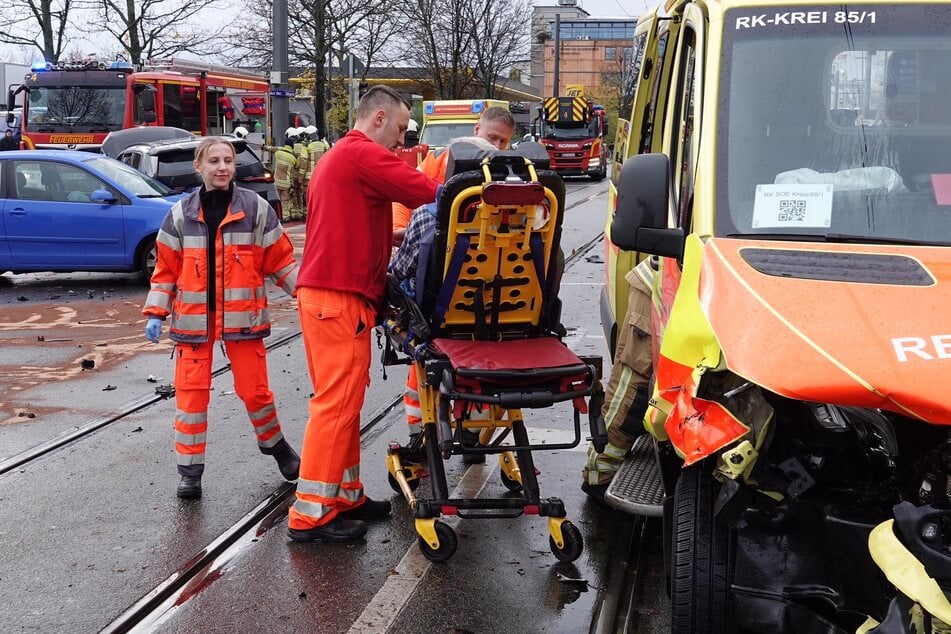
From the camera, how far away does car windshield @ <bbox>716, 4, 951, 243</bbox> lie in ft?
13.0

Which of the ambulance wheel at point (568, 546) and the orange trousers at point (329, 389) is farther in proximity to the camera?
the orange trousers at point (329, 389)

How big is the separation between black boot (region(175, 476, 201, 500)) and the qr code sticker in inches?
135

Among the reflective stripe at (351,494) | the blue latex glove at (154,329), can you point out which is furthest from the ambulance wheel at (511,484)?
the blue latex glove at (154,329)

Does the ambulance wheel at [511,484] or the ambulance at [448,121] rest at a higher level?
the ambulance at [448,121]

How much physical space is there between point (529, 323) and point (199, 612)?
191 centimetres

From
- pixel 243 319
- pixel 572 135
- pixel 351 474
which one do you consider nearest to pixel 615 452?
pixel 351 474

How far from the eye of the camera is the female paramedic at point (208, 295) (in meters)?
5.90

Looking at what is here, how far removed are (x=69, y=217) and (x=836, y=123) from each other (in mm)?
10716

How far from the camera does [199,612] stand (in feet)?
14.8

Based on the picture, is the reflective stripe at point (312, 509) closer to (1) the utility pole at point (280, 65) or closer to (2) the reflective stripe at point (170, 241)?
(2) the reflective stripe at point (170, 241)

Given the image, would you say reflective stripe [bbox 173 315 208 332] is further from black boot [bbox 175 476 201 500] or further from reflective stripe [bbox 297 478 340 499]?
reflective stripe [bbox 297 478 340 499]

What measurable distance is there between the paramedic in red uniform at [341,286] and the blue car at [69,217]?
27.8 feet

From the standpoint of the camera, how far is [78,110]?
23562 millimetres

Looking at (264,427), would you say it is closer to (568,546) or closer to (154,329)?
(154,329)
